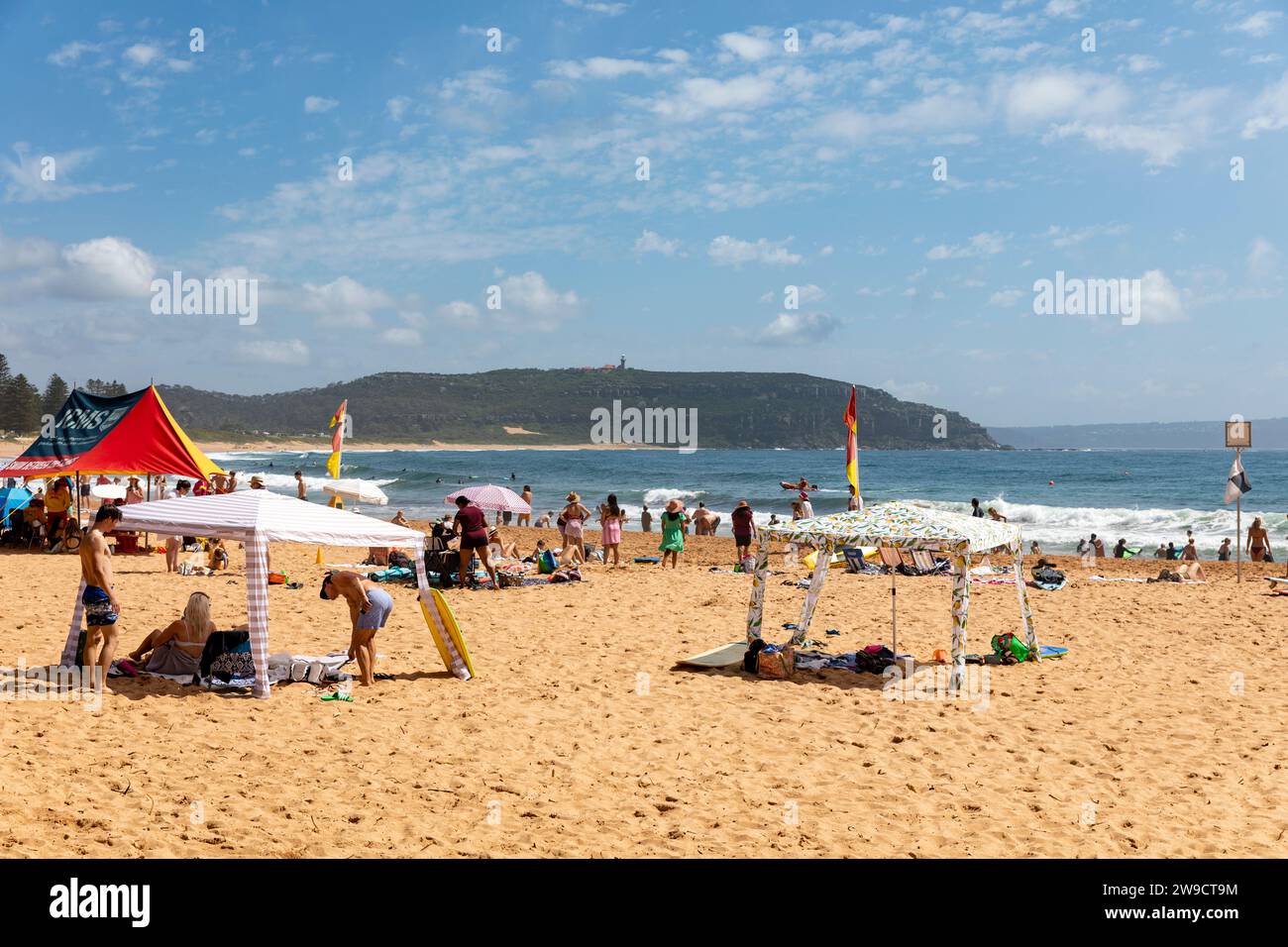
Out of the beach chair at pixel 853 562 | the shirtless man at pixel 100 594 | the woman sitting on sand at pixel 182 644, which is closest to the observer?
the shirtless man at pixel 100 594

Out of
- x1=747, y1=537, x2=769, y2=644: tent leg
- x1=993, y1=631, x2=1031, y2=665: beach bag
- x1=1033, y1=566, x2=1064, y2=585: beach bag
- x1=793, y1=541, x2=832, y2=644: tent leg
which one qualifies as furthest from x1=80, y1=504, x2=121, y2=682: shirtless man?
x1=1033, y1=566, x2=1064, y2=585: beach bag

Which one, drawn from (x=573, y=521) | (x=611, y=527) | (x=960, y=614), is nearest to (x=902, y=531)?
(x=960, y=614)

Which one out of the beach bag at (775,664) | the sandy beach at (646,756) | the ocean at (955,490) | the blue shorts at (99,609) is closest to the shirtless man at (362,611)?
the sandy beach at (646,756)

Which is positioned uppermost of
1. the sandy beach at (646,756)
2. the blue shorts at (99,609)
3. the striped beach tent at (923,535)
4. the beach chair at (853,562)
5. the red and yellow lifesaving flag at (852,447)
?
the red and yellow lifesaving flag at (852,447)

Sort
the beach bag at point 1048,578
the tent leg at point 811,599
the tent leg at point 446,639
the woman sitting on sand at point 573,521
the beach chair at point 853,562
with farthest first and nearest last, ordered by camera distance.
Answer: the woman sitting on sand at point 573,521 < the beach chair at point 853,562 < the beach bag at point 1048,578 < the tent leg at point 811,599 < the tent leg at point 446,639

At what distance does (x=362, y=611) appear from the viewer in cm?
841

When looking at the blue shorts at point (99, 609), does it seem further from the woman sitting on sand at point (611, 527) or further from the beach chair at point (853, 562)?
the beach chair at point (853, 562)

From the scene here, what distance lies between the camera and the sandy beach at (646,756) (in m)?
5.32

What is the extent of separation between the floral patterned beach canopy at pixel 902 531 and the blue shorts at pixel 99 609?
18.3 feet

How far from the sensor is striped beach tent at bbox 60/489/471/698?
7.83 m

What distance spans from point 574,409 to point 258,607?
161 meters

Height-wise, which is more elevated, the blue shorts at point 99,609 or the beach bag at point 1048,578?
the blue shorts at point 99,609

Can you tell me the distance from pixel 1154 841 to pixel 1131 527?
37335mm
